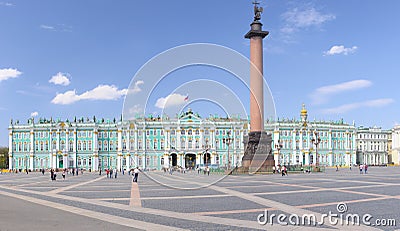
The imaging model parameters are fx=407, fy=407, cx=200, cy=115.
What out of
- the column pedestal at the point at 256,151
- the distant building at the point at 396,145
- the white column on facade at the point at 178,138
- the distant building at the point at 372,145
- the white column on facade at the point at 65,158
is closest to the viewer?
the column pedestal at the point at 256,151

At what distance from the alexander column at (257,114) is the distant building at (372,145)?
90.1 m

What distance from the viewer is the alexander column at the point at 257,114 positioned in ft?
140

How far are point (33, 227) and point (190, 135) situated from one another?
8620 cm

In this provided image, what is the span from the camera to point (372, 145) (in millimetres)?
129625

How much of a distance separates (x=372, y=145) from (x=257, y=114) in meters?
99.9

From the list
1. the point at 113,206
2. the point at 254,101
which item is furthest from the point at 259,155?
the point at 113,206

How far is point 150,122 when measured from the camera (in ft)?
322

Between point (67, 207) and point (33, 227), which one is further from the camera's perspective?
point (67, 207)

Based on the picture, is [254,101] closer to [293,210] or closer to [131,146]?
[293,210]

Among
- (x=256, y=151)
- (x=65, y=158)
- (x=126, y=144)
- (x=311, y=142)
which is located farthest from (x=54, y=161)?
(x=256, y=151)

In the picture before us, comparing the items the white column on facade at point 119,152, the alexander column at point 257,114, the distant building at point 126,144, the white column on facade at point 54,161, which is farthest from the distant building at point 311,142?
the alexander column at point 257,114

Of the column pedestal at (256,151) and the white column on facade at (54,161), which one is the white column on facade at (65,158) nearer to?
the white column on facade at (54,161)

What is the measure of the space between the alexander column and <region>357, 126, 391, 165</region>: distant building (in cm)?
9009

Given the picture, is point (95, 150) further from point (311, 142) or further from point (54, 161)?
point (311, 142)
